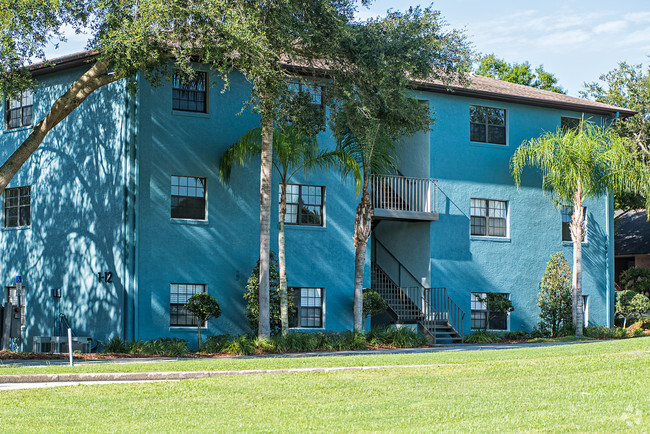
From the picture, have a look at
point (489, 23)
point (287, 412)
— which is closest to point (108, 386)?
point (287, 412)

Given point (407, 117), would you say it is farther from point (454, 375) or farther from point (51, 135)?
point (51, 135)

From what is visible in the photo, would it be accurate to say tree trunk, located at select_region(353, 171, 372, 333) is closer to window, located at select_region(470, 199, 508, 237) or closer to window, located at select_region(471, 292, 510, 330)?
window, located at select_region(471, 292, 510, 330)

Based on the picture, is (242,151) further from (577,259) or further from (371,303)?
(577,259)

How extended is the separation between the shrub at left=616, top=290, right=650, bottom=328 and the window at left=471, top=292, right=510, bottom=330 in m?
4.93

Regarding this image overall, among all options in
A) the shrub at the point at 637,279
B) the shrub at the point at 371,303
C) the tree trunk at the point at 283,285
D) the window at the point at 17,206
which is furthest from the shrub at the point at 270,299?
the shrub at the point at 637,279

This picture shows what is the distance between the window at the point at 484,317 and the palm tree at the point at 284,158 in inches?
267

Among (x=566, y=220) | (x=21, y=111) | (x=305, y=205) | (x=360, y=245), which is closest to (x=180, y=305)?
(x=305, y=205)

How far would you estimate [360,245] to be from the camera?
26.3 meters

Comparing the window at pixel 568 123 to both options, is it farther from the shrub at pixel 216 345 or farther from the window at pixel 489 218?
the shrub at pixel 216 345

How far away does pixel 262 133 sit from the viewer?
78.1 feet

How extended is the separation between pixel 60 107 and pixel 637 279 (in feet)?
80.6

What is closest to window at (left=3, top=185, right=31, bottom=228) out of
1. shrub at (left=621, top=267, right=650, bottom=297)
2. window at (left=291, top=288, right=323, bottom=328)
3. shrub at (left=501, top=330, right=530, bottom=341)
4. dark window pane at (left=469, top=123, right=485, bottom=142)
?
window at (left=291, top=288, right=323, bottom=328)

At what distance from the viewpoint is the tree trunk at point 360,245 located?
26.2 meters

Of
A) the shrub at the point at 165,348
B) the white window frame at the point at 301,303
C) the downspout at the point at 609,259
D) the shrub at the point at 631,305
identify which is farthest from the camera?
the downspout at the point at 609,259
